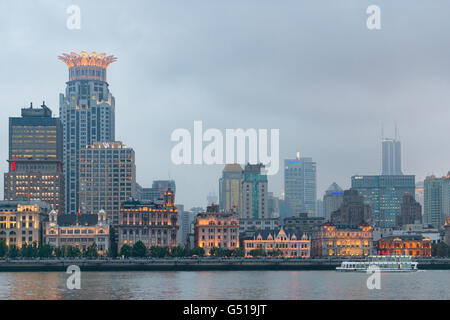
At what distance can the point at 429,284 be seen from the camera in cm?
18375

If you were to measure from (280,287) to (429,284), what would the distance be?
3543cm

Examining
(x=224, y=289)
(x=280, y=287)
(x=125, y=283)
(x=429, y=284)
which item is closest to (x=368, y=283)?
(x=429, y=284)

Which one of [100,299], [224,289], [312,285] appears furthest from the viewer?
[312,285]

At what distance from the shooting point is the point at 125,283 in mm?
182125
